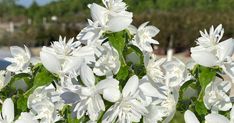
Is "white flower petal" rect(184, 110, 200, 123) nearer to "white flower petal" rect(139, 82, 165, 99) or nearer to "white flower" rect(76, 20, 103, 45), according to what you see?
"white flower petal" rect(139, 82, 165, 99)

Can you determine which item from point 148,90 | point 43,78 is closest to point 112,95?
point 148,90

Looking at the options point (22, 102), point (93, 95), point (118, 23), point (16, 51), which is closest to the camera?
point (93, 95)

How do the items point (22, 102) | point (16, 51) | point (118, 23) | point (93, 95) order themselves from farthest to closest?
point (16, 51) < point (22, 102) < point (118, 23) < point (93, 95)

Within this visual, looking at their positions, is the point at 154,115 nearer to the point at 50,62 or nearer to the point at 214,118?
the point at 214,118

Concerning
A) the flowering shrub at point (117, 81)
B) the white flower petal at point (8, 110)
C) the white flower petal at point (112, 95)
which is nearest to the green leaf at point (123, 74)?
the flowering shrub at point (117, 81)

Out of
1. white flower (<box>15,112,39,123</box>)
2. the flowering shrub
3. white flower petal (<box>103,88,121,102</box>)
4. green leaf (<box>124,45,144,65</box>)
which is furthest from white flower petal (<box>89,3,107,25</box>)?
white flower (<box>15,112,39,123</box>)

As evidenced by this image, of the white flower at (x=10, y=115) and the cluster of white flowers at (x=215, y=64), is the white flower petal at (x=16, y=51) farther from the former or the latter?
the cluster of white flowers at (x=215, y=64)
